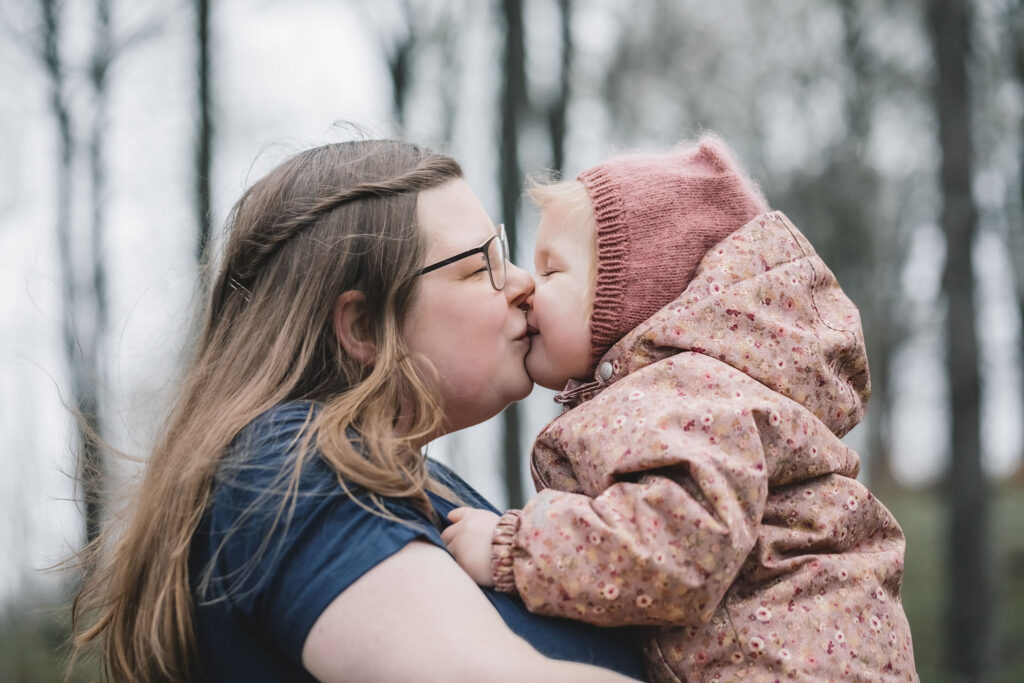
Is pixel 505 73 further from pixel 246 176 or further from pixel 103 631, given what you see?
pixel 103 631

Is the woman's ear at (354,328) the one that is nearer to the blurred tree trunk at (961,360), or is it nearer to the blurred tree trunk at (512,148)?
the blurred tree trunk at (512,148)

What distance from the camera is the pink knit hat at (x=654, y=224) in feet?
7.32

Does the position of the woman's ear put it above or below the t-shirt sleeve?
above

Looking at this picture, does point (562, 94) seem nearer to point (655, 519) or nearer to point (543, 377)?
point (543, 377)

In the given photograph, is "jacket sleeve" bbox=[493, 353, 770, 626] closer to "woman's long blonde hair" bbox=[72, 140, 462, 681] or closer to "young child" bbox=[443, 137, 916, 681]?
"young child" bbox=[443, 137, 916, 681]

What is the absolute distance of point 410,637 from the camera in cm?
150

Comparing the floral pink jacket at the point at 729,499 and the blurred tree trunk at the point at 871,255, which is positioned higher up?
the floral pink jacket at the point at 729,499

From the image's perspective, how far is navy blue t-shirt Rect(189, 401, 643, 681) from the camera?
155cm

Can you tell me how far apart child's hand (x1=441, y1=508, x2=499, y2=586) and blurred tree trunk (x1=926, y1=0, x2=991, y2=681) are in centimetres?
745

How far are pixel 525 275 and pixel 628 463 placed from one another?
2.43 feet

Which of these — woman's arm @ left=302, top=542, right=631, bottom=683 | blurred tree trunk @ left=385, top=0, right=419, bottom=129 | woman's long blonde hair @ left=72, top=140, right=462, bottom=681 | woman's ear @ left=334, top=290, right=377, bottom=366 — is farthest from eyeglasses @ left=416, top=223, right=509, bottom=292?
blurred tree trunk @ left=385, top=0, right=419, bottom=129

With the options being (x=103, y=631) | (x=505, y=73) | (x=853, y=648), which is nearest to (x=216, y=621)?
(x=103, y=631)

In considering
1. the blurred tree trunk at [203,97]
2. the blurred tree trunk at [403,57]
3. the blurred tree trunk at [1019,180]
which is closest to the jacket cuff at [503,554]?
the blurred tree trunk at [203,97]

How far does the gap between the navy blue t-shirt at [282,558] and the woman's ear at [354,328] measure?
247 millimetres
